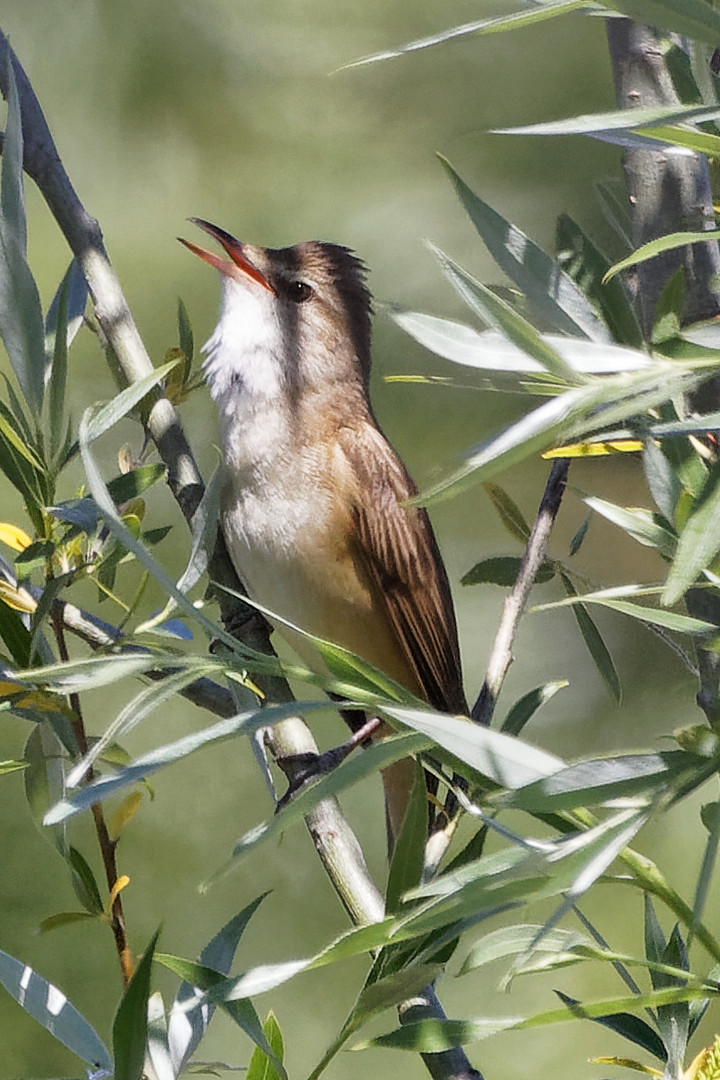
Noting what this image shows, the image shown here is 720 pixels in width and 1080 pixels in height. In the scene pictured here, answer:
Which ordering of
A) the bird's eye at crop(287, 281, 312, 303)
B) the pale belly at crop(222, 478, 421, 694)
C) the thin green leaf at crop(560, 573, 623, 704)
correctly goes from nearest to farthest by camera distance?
the thin green leaf at crop(560, 573, 623, 704) < the pale belly at crop(222, 478, 421, 694) < the bird's eye at crop(287, 281, 312, 303)

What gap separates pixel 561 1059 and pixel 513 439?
3.53 ft

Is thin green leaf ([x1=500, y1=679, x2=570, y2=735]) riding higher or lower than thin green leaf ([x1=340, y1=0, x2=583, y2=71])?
lower

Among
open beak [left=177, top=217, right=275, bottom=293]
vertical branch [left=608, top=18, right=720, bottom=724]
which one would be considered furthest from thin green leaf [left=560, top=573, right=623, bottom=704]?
open beak [left=177, top=217, right=275, bottom=293]

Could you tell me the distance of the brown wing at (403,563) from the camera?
93 centimetres

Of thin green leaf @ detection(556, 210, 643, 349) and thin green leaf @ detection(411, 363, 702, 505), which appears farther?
thin green leaf @ detection(556, 210, 643, 349)

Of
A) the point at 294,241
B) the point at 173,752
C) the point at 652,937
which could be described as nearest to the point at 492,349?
the point at 173,752

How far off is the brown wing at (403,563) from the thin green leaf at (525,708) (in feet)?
1.22

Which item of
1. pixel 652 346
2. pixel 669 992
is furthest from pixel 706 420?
pixel 669 992

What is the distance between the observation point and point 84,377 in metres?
1.39

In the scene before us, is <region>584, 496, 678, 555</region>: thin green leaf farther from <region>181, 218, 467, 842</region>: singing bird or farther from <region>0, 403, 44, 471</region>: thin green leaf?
<region>181, 218, 467, 842</region>: singing bird

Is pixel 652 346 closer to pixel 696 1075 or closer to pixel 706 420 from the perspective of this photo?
pixel 706 420

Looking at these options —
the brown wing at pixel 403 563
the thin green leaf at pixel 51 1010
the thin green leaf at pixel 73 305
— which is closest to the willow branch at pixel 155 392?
the thin green leaf at pixel 73 305

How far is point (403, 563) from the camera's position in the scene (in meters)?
0.95

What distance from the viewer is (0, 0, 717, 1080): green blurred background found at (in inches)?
48.9
